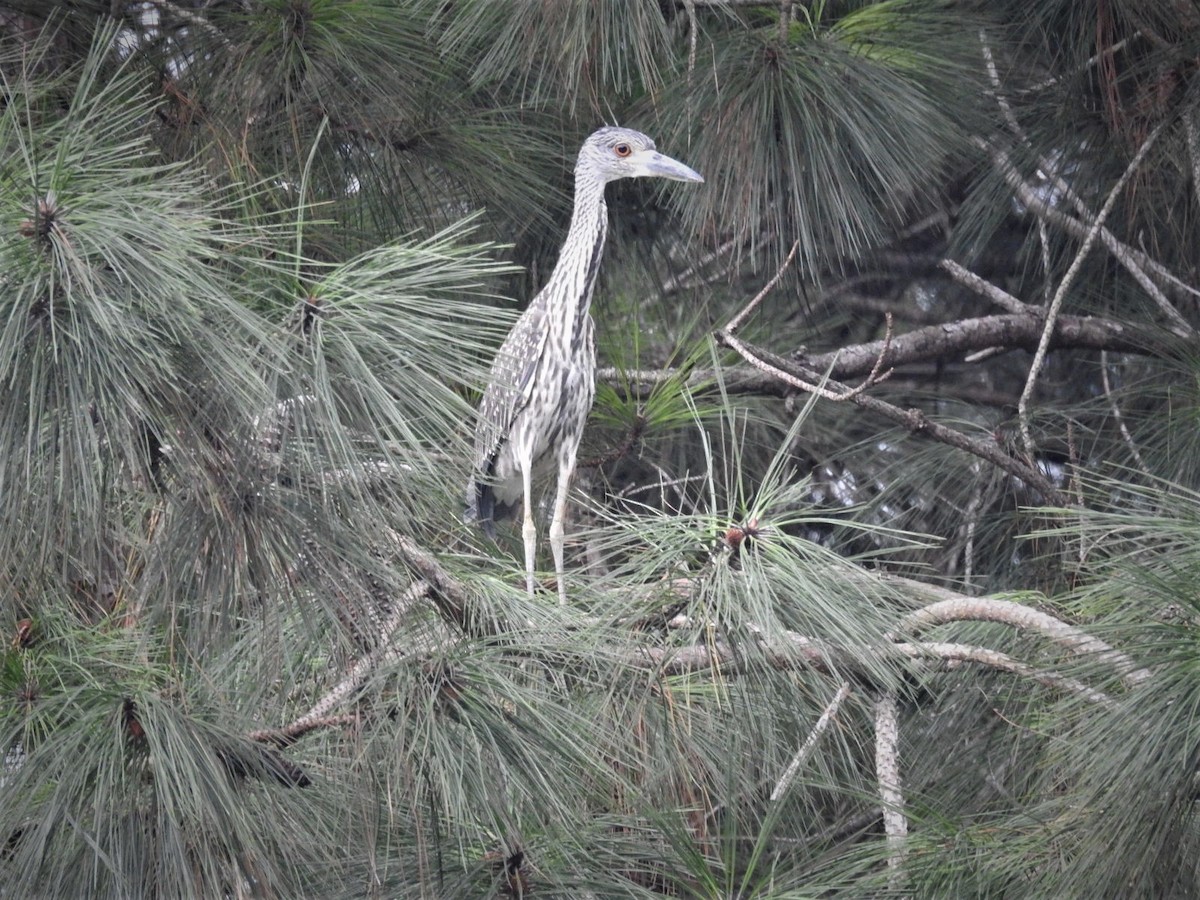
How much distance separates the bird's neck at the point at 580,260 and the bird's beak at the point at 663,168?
15 centimetres

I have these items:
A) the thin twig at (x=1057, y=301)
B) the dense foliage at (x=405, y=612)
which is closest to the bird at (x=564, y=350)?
the dense foliage at (x=405, y=612)

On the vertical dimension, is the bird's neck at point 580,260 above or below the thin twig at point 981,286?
above

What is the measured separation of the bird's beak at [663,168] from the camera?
2289 millimetres

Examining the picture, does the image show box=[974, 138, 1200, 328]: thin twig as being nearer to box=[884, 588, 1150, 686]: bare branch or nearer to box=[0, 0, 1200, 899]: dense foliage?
box=[0, 0, 1200, 899]: dense foliage

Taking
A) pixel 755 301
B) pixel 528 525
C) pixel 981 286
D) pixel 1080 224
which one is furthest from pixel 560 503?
pixel 1080 224

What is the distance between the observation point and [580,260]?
2.51m

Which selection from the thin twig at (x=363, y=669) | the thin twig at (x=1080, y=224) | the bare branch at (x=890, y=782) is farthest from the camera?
the thin twig at (x=1080, y=224)

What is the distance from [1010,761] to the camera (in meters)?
1.66

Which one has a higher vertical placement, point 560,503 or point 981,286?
point 981,286

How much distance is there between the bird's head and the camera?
2.35m

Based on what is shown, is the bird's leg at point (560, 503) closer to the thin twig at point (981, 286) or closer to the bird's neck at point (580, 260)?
the bird's neck at point (580, 260)

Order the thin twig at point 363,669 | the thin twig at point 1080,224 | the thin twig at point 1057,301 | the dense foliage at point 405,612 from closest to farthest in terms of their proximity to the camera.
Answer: the dense foliage at point 405,612, the thin twig at point 363,669, the thin twig at point 1057,301, the thin twig at point 1080,224

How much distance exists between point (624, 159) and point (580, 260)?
0.58ft

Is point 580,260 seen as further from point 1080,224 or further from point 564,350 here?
point 1080,224
